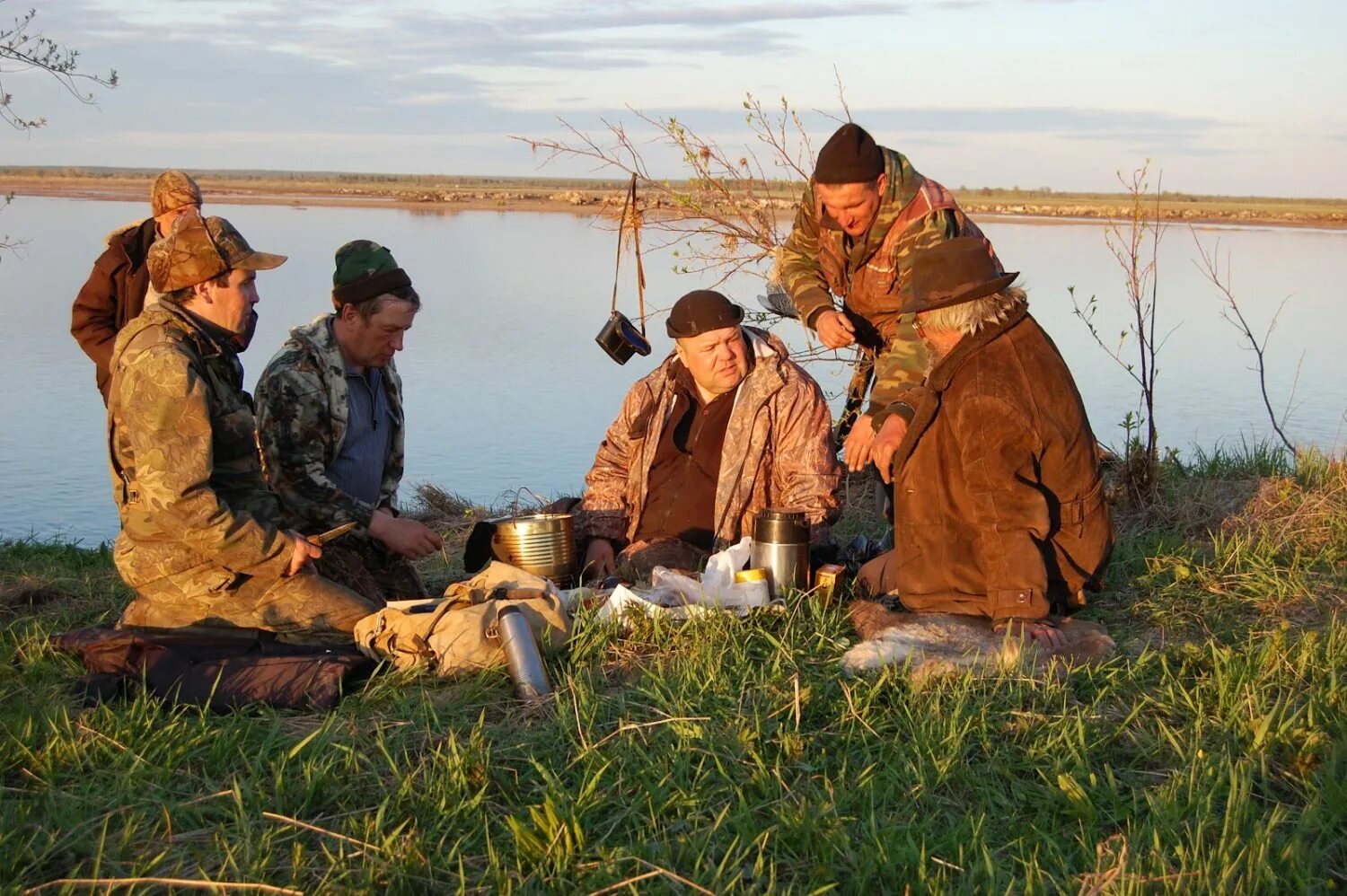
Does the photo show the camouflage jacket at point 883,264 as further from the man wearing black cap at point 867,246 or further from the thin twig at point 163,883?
the thin twig at point 163,883

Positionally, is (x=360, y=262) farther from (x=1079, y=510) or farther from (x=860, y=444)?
(x=1079, y=510)

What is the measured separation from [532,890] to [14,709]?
188 centimetres

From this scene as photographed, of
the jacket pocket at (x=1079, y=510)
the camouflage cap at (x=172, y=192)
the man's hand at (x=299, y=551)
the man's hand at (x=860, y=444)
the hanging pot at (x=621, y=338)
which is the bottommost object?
the man's hand at (x=299, y=551)

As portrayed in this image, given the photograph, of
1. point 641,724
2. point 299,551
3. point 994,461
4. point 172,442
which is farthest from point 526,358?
point 641,724

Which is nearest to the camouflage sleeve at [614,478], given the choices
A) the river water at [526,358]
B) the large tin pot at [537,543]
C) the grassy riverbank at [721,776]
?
the large tin pot at [537,543]

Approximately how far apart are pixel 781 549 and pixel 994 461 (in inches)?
37.9

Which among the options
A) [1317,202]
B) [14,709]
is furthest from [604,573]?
[1317,202]

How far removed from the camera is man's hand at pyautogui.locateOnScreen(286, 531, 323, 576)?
4.53 meters

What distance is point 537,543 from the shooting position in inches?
219

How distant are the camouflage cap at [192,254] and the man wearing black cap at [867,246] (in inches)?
93.8

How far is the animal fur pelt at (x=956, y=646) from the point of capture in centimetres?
430

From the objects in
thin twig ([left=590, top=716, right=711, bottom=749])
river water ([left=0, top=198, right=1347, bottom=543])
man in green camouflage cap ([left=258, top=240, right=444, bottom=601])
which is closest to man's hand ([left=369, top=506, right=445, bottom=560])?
man in green camouflage cap ([left=258, top=240, right=444, bottom=601])

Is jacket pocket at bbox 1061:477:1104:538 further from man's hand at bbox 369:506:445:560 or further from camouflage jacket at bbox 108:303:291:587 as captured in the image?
camouflage jacket at bbox 108:303:291:587

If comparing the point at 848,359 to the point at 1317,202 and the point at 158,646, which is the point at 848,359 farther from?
the point at 1317,202
